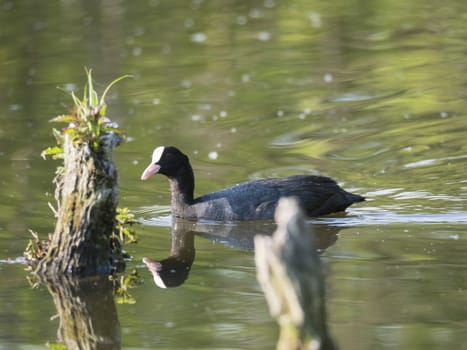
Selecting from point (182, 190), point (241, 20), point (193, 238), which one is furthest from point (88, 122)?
point (241, 20)

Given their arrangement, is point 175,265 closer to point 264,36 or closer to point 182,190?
point 182,190

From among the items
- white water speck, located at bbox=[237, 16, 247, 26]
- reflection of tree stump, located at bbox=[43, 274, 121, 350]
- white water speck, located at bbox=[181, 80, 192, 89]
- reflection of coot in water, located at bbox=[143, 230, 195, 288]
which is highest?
white water speck, located at bbox=[237, 16, 247, 26]

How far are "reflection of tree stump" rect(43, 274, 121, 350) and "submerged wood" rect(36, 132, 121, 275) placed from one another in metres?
0.13

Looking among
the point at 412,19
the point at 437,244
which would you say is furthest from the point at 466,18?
the point at 437,244

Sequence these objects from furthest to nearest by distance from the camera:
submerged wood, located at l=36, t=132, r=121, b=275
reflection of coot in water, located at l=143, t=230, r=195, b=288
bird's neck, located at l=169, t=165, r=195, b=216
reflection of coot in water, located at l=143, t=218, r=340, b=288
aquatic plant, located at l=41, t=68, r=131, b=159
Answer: bird's neck, located at l=169, t=165, r=195, b=216
reflection of coot in water, located at l=143, t=218, r=340, b=288
reflection of coot in water, located at l=143, t=230, r=195, b=288
submerged wood, located at l=36, t=132, r=121, b=275
aquatic plant, located at l=41, t=68, r=131, b=159

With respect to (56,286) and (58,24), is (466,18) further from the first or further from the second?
(56,286)

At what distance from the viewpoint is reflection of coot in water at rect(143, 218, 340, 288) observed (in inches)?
314

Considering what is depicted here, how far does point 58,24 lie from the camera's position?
20469 millimetres

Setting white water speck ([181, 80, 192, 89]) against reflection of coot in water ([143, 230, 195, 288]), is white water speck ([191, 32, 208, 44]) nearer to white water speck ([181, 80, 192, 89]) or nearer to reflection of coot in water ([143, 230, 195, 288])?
white water speck ([181, 80, 192, 89])

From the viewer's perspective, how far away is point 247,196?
32.7ft

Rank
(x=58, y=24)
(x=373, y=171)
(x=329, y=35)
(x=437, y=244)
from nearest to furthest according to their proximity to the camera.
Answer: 1. (x=437, y=244)
2. (x=373, y=171)
3. (x=329, y=35)
4. (x=58, y=24)

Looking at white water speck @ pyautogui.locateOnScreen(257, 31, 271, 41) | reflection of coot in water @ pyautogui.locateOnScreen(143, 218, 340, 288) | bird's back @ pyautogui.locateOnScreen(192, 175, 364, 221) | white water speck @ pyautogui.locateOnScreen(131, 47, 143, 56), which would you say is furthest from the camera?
white water speck @ pyautogui.locateOnScreen(257, 31, 271, 41)

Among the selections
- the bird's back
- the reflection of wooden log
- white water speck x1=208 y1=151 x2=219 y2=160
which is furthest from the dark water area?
the reflection of wooden log

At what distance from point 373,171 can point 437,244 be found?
3008 mm
